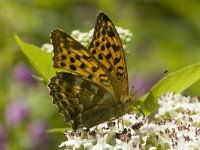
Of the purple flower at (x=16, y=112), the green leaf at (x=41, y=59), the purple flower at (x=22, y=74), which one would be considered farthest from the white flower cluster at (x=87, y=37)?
the purple flower at (x=22, y=74)

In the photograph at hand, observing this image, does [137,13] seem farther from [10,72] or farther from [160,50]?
[10,72]

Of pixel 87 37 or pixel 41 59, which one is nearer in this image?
pixel 41 59

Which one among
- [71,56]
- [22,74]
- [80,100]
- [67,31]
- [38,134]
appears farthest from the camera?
[67,31]

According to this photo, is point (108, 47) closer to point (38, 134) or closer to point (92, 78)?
point (92, 78)

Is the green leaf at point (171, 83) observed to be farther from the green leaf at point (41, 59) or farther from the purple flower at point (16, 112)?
the purple flower at point (16, 112)

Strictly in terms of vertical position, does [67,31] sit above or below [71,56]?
above

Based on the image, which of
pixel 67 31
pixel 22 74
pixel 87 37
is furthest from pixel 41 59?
pixel 67 31
